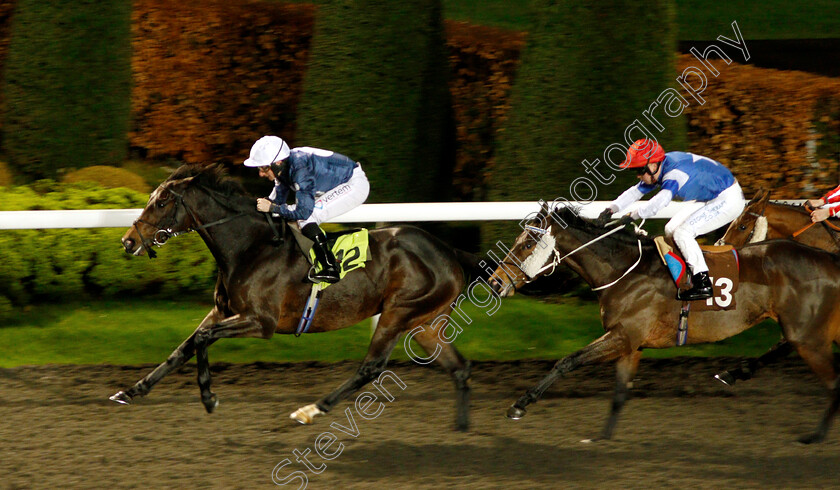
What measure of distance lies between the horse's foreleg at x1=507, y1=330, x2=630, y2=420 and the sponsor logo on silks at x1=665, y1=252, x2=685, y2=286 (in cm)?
43

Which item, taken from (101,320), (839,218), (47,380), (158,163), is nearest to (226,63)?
(158,163)

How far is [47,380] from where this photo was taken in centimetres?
546

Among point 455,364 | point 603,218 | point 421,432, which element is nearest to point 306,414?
point 421,432

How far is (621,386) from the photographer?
4875mm

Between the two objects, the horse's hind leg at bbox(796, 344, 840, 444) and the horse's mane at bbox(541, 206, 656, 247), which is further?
the horse's mane at bbox(541, 206, 656, 247)

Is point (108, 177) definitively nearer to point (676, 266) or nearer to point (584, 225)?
point (584, 225)

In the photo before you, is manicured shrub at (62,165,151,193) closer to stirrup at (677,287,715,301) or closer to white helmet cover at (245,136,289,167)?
white helmet cover at (245,136,289,167)

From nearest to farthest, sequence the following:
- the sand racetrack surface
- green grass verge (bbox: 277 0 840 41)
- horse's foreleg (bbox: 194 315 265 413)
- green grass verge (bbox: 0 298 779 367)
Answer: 1. the sand racetrack surface
2. horse's foreleg (bbox: 194 315 265 413)
3. green grass verge (bbox: 0 298 779 367)
4. green grass verge (bbox: 277 0 840 41)

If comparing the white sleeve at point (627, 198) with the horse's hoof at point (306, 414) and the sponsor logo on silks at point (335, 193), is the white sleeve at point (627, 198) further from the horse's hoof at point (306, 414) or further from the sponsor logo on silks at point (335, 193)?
the horse's hoof at point (306, 414)

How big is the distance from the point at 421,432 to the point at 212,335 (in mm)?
1179

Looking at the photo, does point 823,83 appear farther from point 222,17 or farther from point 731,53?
point 222,17

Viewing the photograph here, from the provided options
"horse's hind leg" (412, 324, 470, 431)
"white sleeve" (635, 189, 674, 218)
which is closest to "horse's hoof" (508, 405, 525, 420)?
"horse's hind leg" (412, 324, 470, 431)

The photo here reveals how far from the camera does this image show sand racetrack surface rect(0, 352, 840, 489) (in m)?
4.16

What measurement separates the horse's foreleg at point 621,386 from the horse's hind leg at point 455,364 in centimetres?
72
